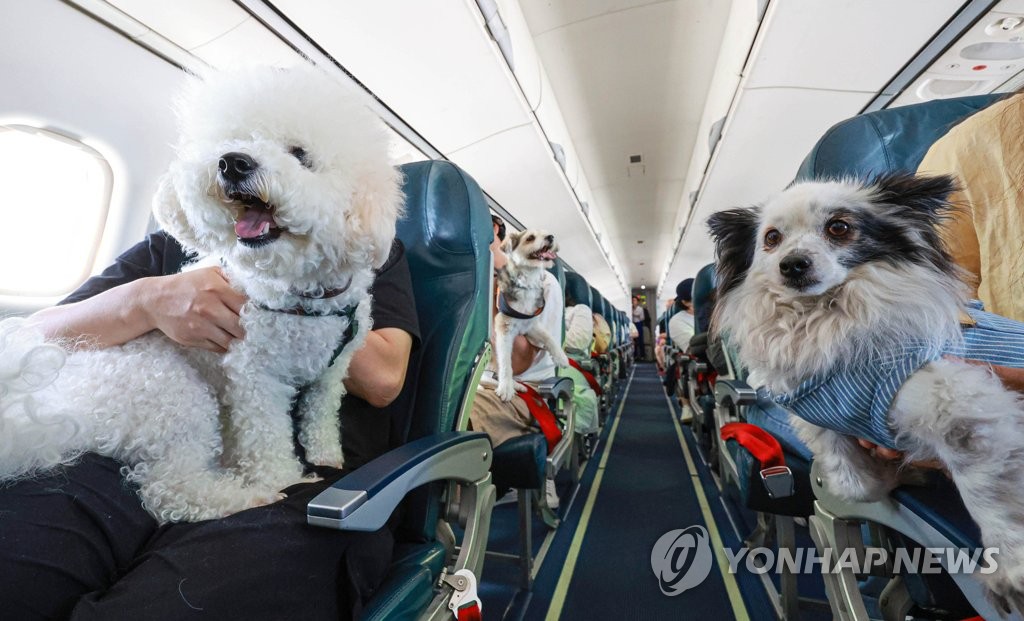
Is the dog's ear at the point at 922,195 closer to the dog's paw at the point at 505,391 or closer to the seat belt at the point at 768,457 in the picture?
the seat belt at the point at 768,457

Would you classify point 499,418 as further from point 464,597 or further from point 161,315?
point 161,315

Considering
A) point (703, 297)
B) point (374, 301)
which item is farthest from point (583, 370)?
point (374, 301)

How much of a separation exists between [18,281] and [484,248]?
1969 mm

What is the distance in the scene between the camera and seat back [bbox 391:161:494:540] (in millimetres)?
1212

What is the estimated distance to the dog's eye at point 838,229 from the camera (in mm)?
967

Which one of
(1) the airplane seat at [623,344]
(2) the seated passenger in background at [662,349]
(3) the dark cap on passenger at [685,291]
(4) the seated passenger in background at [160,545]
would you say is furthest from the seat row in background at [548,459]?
(1) the airplane seat at [623,344]

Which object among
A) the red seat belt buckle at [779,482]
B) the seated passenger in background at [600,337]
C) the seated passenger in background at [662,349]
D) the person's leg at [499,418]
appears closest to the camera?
the red seat belt buckle at [779,482]

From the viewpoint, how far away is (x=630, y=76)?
4105 mm

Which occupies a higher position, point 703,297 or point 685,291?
point 685,291

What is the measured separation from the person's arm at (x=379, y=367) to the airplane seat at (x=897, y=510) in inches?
40.3

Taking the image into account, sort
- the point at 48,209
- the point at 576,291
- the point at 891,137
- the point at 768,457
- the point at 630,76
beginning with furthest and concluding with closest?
the point at 576,291
the point at 630,76
the point at 48,209
the point at 768,457
the point at 891,137

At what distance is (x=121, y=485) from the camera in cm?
77

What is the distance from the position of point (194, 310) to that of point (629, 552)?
216 centimetres

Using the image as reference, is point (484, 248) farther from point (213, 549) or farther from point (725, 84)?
point (725, 84)
